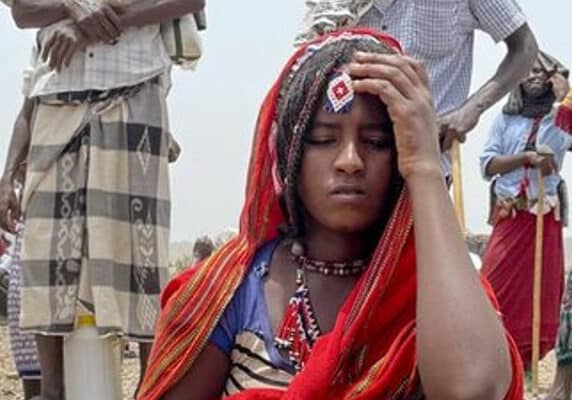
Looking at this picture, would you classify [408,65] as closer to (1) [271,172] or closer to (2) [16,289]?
(1) [271,172]

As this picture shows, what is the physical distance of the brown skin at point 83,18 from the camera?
445cm

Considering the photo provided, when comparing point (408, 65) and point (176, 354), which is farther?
point (176, 354)

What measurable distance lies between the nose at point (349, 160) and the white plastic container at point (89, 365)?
2257 millimetres

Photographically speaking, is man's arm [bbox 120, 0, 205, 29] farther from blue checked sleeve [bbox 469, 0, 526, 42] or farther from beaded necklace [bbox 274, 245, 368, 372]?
beaded necklace [bbox 274, 245, 368, 372]

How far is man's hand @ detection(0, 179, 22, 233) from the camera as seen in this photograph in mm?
4820

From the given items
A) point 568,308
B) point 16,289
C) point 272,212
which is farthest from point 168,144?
point 568,308

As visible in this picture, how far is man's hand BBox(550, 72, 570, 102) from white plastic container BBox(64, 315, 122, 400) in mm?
4083

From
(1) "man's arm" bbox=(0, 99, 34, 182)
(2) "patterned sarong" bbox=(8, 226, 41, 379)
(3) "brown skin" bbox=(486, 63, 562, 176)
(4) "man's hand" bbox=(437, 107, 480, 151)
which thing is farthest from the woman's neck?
(3) "brown skin" bbox=(486, 63, 562, 176)

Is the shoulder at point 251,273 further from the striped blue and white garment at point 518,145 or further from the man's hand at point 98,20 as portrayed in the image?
the striped blue and white garment at point 518,145

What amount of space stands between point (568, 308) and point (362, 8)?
134 inches

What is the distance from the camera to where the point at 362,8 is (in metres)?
4.25

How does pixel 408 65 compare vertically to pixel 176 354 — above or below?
above

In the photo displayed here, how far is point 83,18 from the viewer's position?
4461mm

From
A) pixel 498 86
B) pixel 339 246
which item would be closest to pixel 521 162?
pixel 498 86
